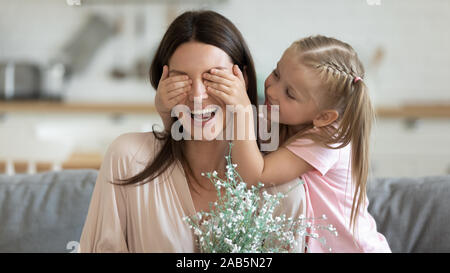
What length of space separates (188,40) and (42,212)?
0.88 meters

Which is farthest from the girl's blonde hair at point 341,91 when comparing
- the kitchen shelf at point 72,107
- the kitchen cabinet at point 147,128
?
the kitchen shelf at point 72,107

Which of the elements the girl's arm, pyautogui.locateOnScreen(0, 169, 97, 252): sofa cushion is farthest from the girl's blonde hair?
pyautogui.locateOnScreen(0, 169, 97, 252): sofa cushion

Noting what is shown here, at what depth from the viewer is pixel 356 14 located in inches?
158

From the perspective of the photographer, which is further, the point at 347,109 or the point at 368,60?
the point at 368,60

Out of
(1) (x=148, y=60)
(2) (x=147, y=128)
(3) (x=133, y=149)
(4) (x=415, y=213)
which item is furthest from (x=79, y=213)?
(1) (x=148, y=60)

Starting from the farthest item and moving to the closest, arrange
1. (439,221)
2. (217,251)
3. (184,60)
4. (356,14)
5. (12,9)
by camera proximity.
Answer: (12,9) < (356,14) < (439,221) < (184,60) < (217,251)

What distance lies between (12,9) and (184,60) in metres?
3.64

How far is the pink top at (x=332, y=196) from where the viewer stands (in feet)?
4.34

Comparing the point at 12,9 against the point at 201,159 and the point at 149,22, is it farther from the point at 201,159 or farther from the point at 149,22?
the point at 201,159

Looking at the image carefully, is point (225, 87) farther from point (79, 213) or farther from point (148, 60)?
point (148, 60)

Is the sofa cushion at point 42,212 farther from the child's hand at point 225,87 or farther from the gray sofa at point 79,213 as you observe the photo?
the child's hand at point 225,87

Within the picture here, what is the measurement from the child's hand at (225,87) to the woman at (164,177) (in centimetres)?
3

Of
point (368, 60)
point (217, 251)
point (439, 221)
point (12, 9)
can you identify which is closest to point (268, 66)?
point (368, 60)

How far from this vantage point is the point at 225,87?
1.19m
